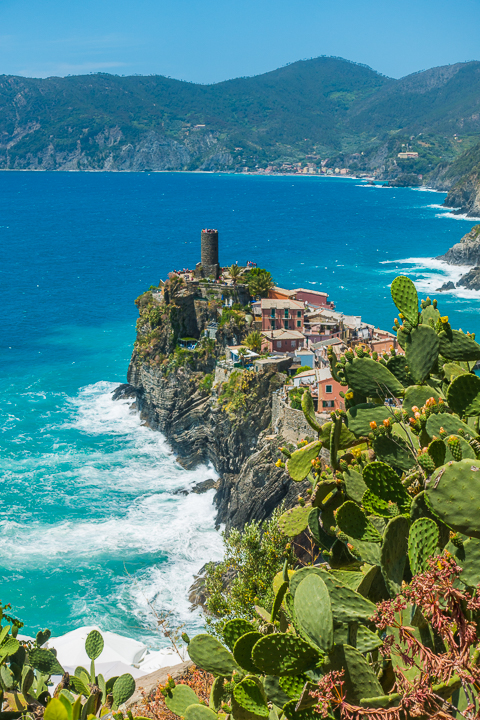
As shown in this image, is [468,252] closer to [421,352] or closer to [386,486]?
[421,352]

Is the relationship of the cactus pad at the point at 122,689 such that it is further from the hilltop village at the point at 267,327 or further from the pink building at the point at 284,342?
the pink building at the point at 284,342

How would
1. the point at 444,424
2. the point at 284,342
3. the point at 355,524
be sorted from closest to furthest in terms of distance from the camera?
the point at 355,524 < the point at 444,424 < the point at 284,342

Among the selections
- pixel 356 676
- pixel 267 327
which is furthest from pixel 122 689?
pixel 267 327

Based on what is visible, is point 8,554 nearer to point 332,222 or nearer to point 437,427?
point 437,427

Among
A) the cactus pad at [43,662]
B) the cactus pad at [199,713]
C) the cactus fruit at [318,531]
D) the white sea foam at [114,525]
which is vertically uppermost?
the cactus fruit at [318,531]

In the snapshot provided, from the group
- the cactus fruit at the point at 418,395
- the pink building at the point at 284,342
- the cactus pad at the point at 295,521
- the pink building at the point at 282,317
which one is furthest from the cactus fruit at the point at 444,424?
the pink building at the point at 282,317

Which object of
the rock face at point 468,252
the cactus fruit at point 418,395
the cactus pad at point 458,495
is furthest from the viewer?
the rock face at point 468,252
